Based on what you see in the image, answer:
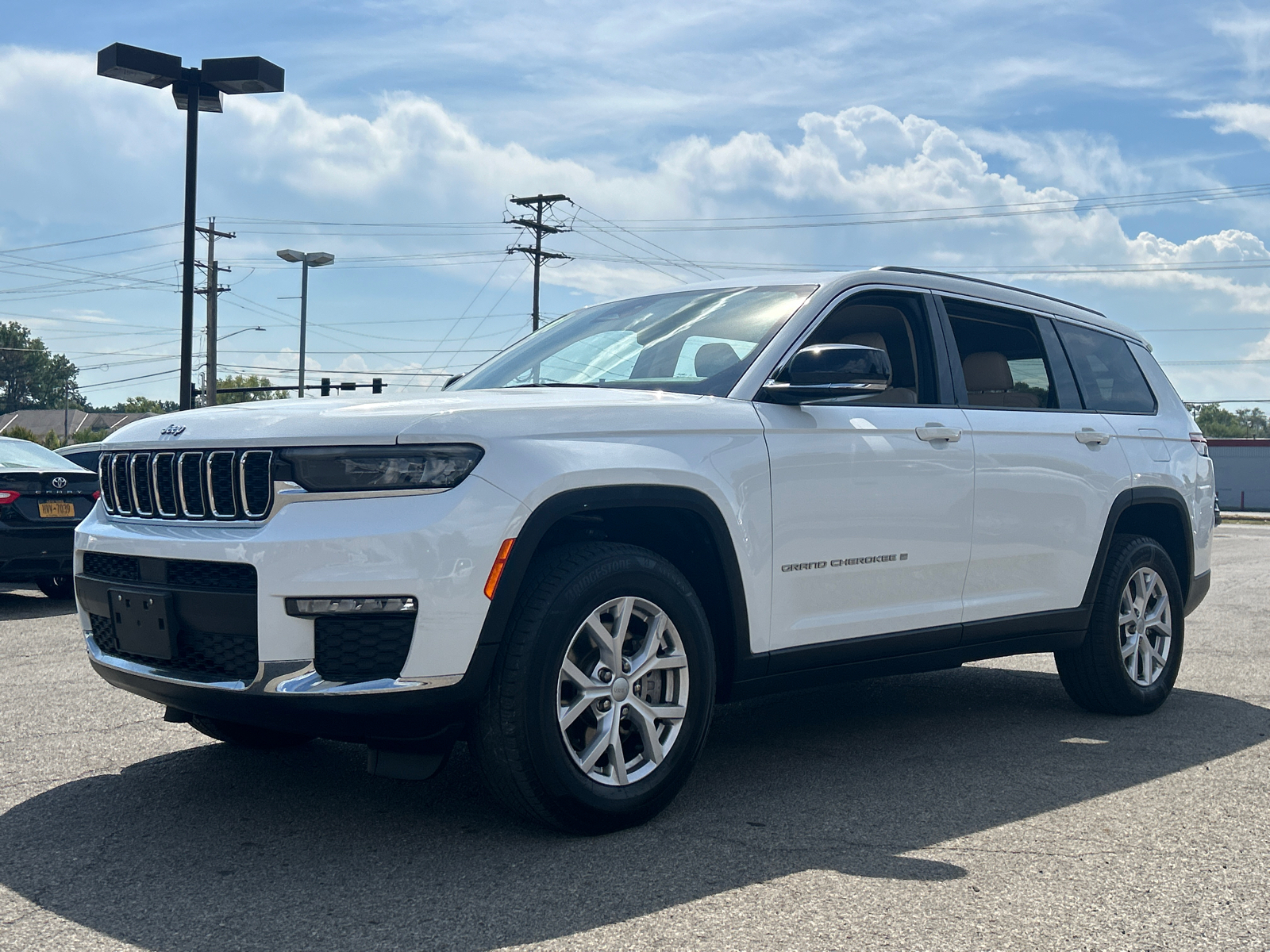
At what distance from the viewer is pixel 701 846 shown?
3830 mm

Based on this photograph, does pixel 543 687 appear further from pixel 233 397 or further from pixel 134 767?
pixel 233 397

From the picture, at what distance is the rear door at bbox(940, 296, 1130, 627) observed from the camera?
17.2 ft

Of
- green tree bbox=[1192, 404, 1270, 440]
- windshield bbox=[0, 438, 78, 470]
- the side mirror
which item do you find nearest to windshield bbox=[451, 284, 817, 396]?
the side mirror

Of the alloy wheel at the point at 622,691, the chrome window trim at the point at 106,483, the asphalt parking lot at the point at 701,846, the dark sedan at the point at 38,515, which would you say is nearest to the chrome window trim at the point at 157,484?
the chrome window trim at the point at 106,483

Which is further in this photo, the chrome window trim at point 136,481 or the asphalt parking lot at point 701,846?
the chrome window trim at point 136,481

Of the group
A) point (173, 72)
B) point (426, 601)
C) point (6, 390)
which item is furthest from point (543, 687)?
point (6, 390)

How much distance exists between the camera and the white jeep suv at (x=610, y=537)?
11.6ft

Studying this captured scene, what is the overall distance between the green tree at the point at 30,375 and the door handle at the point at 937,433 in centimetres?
14768

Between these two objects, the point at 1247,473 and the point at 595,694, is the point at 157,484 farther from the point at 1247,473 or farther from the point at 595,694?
the point at 1247,473

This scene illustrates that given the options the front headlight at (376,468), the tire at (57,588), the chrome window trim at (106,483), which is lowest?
the tire at (57,588)

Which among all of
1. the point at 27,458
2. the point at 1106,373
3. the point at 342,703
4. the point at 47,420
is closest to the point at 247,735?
the point at 342,703

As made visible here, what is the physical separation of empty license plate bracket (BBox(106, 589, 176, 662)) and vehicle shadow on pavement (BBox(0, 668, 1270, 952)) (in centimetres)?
59

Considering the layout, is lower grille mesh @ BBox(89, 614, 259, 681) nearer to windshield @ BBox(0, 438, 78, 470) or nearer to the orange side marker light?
the orange side marker light

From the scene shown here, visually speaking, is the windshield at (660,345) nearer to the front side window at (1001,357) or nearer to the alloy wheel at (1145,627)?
the front side window at (1001,357)
